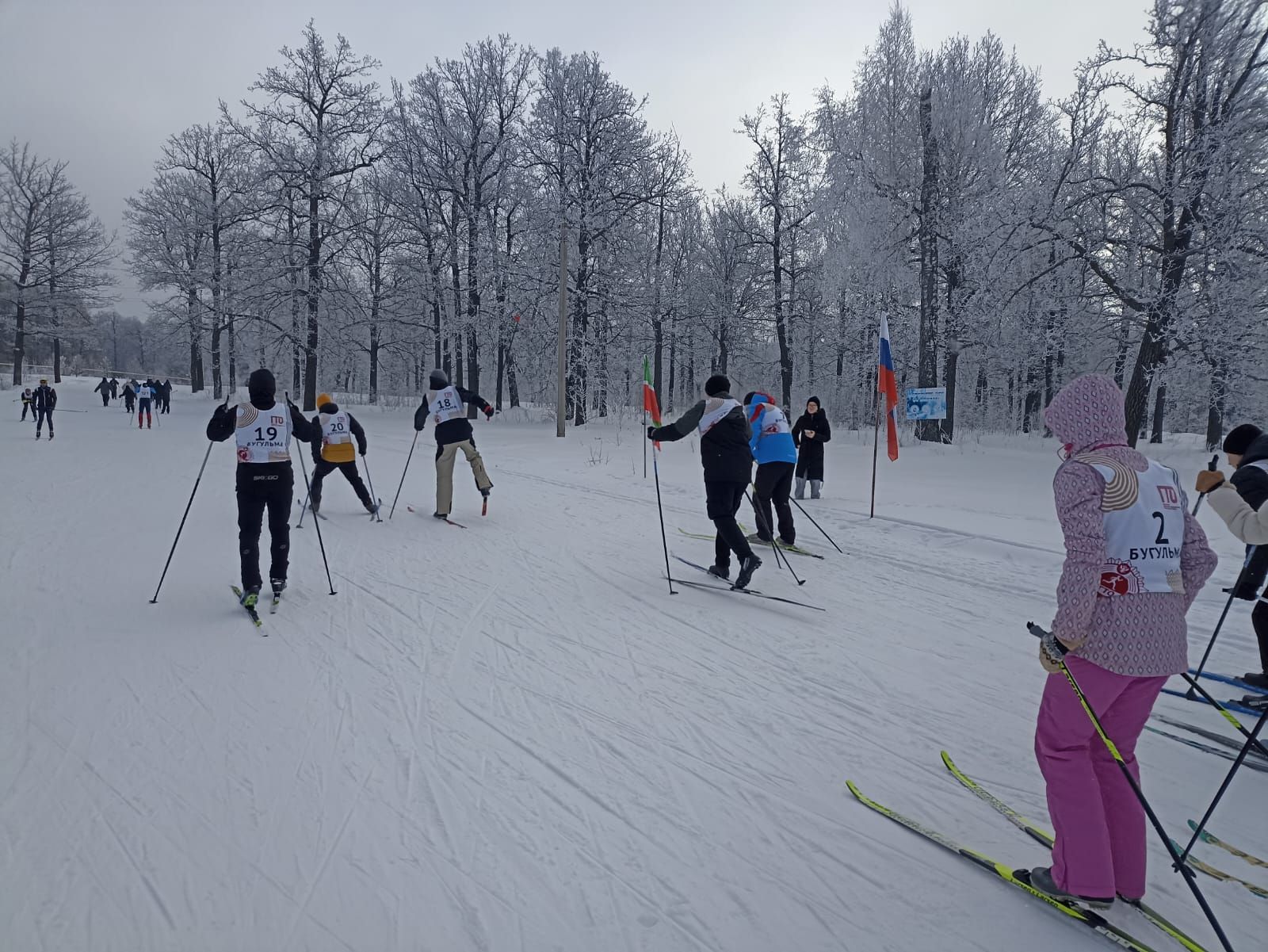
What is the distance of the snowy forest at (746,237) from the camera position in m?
15.2

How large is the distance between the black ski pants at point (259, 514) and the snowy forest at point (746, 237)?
16154mm

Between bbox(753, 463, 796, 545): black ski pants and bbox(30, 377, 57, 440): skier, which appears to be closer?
bbox(753, 463, 796, 545): black ski pants

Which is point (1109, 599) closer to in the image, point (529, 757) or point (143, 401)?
point (529, 757)

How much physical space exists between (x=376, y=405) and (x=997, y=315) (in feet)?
93.6

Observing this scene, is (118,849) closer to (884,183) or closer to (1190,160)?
(1190,160)

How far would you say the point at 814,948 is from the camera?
2.54 meters

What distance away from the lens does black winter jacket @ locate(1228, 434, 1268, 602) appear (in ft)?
13.5

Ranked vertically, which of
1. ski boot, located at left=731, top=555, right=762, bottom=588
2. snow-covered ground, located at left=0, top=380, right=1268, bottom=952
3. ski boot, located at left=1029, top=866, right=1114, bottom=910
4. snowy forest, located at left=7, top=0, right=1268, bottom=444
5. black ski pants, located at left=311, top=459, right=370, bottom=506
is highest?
snowy forest, located at left=7, top=0, right=1268, bottom=444

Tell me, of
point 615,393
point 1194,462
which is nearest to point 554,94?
point 615,393

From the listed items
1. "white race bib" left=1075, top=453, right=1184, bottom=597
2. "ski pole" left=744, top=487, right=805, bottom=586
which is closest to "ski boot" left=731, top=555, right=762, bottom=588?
"ski pole" left=744, top=487, right=805, bottom=586

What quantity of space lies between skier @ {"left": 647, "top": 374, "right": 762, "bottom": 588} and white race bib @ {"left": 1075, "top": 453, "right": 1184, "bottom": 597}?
14.5 ft

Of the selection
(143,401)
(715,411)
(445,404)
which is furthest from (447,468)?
(143,401)

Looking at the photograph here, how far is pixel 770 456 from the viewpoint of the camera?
841cm

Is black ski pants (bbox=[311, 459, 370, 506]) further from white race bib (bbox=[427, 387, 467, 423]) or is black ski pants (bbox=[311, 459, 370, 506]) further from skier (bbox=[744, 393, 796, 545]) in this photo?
skier (bbox=[744, 393, 796, 545])
